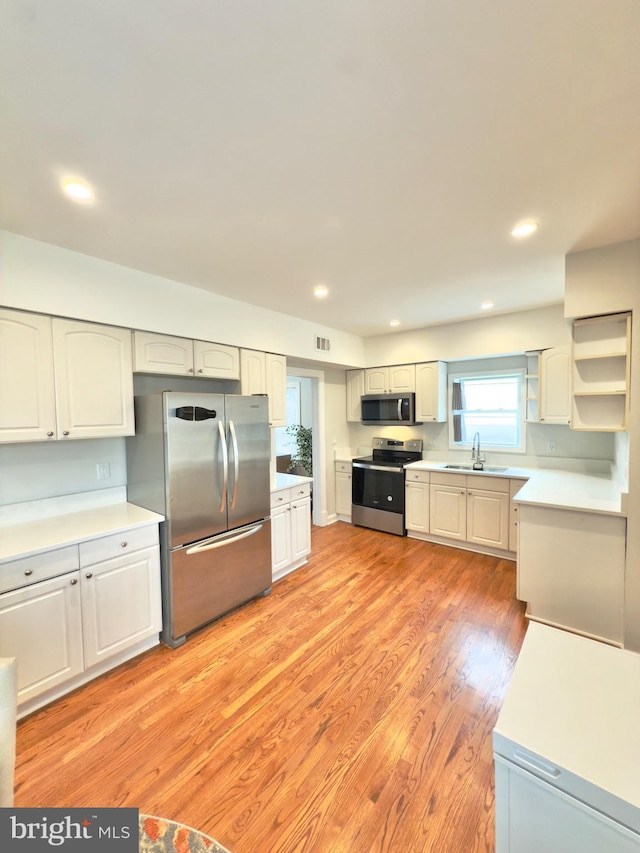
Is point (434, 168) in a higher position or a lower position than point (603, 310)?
higher

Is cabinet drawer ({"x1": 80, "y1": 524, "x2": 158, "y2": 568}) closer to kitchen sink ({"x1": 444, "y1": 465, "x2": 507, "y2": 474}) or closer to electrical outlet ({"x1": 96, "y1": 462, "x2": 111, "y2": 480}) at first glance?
electrical outlet ({"x1": 96, "y1": 462, "x2": 111, "y2": 480})

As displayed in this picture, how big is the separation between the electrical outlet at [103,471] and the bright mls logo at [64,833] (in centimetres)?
180

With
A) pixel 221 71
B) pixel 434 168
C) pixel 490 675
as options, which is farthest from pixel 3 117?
pixel 490 675

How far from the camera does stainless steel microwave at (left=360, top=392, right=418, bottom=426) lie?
4457 mm

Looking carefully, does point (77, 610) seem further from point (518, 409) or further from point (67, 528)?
point (518, 409)

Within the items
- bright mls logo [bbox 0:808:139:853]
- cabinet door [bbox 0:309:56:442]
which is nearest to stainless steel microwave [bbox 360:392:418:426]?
cabinet door [bbox 0:309:56:442]

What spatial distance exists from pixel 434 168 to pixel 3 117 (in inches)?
63.1

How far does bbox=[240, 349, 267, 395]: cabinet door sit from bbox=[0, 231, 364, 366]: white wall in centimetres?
9

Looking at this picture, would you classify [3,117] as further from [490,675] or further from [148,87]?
[490,675]

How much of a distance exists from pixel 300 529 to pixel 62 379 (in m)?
2.38

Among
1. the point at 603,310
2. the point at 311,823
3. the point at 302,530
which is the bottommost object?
the point at 311,823

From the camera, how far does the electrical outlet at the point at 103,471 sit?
101 inches

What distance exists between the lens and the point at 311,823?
4.38ft

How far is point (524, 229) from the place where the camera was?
202cm
